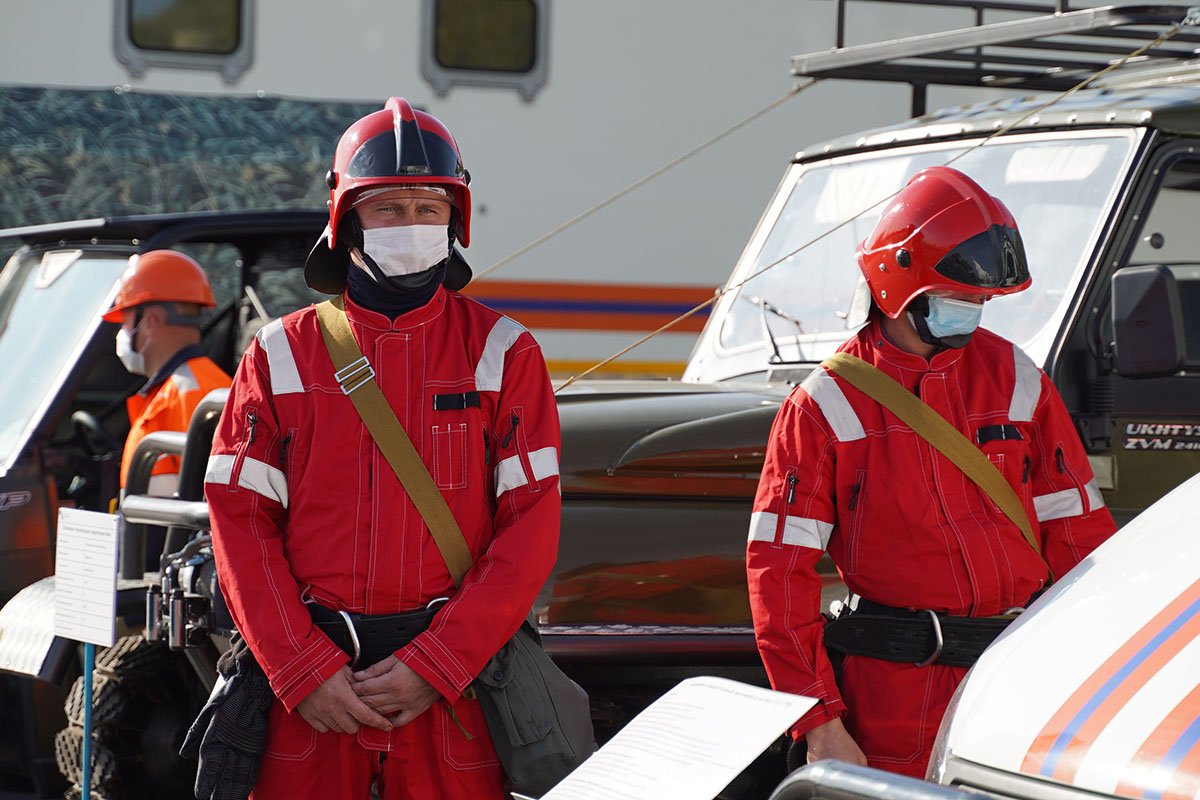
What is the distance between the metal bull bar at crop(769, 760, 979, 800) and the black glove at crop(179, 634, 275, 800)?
1367mm

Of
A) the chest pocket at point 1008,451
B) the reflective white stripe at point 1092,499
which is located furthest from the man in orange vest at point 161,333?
the reflective white stripe at point 1092,499

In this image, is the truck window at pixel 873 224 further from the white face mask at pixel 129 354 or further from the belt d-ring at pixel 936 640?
the white face mask at pixel 129 354

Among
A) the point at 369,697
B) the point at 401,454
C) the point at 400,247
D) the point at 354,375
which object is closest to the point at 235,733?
the point at 369,697

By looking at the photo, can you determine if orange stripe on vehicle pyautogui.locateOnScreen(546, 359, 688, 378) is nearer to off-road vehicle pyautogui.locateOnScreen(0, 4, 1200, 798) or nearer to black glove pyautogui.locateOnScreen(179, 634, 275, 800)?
off-road vehicle pyautogui.locateOnScreen(0, 4, 1200, 798)

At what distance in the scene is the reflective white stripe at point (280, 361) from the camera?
3045 millimetres

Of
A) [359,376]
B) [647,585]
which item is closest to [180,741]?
[647,585]

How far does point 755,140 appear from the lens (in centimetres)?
951

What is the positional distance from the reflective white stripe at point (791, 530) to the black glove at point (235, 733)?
3.27 feet

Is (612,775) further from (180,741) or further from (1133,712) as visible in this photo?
(180,741)

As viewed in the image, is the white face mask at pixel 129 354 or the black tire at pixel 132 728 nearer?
the black tire at pixel 132 728

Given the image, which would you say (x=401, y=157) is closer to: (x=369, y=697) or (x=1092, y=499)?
(x=369, y=697)

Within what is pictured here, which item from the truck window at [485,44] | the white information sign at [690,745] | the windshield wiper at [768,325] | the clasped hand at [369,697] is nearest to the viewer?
the white information sign at [690,745]

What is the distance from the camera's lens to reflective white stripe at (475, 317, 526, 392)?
121 inches

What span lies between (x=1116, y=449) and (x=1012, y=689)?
2.24m
